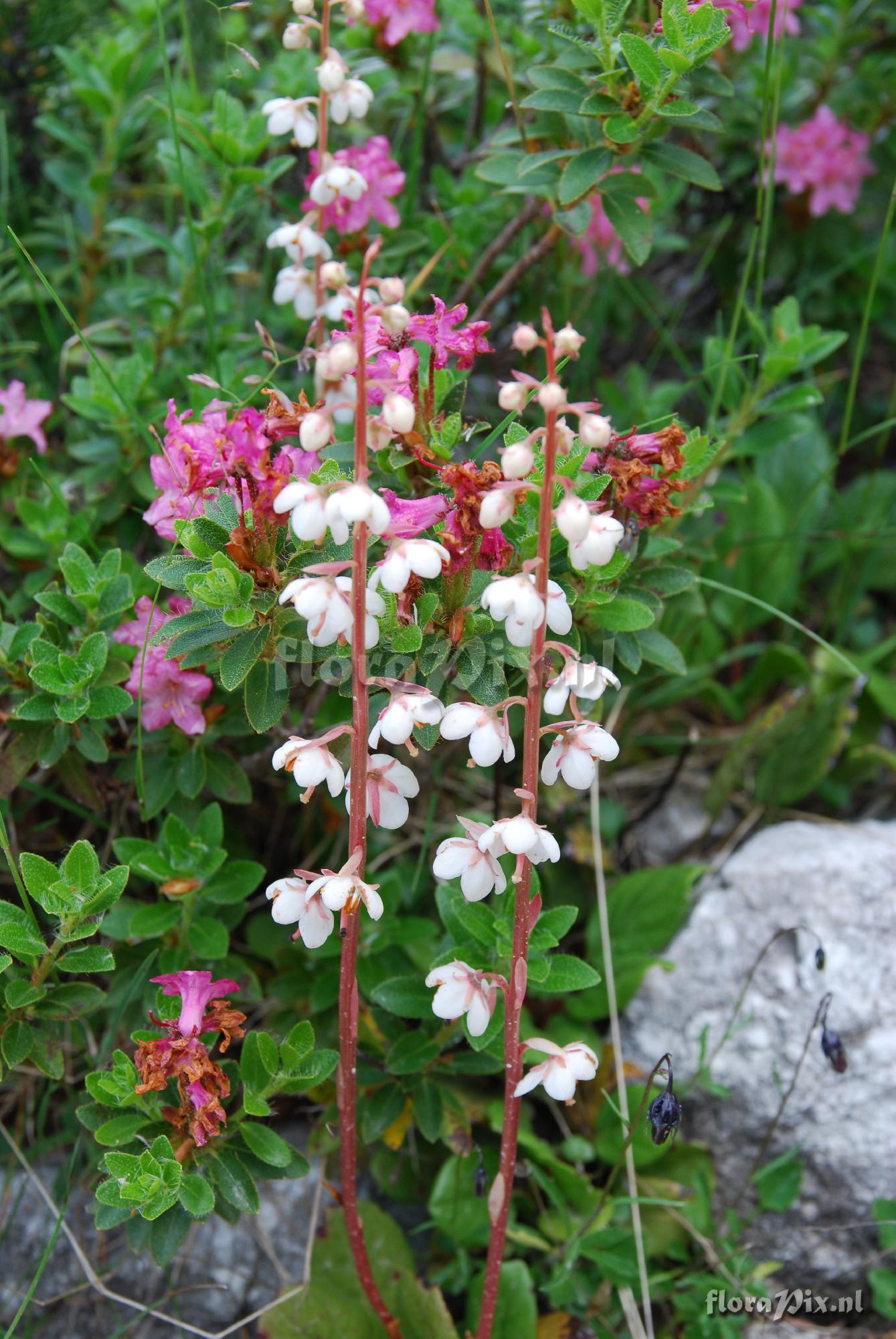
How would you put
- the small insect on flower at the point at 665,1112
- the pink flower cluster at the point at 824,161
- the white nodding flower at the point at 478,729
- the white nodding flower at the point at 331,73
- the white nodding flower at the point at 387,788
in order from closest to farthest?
the white nodding flower at the point at 478,729, the white nodding flower at the point at 387,788, the small insect on flower at the point at 665,1112, the white nodding flower at the point at 331,73, the pink flower cluster at the point at 824,161

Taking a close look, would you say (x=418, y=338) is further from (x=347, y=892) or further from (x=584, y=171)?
(x=347, y=892)

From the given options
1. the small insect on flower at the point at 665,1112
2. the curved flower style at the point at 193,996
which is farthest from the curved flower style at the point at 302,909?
the small insect on flower at the point at 665,1112

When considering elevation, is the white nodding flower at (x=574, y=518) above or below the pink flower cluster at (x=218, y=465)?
above

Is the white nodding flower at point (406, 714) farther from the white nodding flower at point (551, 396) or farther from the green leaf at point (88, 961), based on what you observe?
the green leaf at point (88, 961)

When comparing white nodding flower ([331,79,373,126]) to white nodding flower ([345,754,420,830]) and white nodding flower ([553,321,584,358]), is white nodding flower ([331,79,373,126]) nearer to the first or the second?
white nodding flower ([553,321,584,358])

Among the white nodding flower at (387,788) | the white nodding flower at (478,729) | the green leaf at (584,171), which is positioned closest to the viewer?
the white nodding flower at (478,729)

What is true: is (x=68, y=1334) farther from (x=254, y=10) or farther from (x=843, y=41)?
(x=843, y=41)

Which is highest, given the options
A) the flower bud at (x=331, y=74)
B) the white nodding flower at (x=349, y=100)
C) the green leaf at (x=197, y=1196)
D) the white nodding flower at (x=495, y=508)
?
the flower bud at (x=331, y=74)
